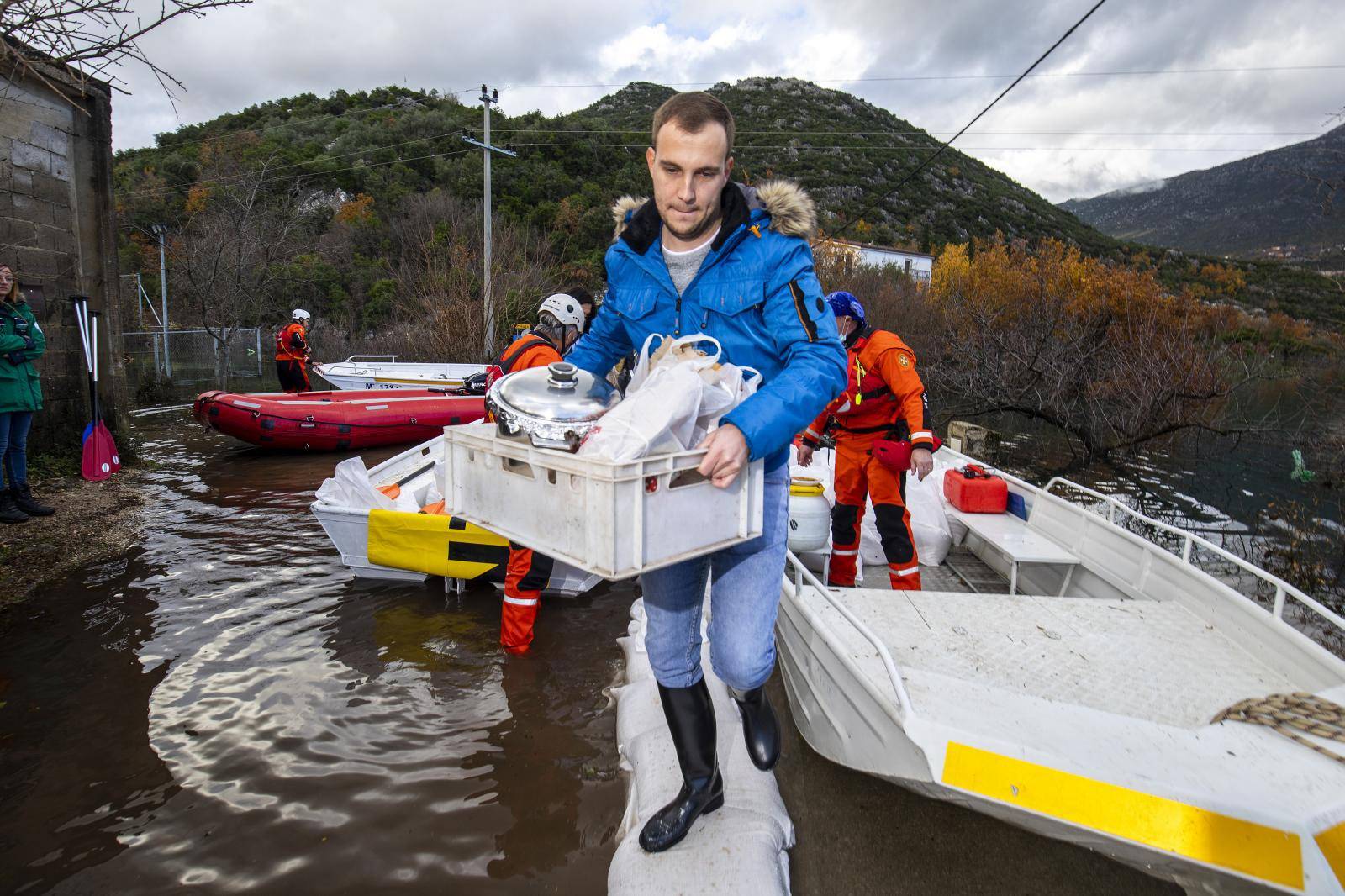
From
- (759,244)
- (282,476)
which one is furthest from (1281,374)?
(282,476)

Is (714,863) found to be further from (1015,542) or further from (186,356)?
(186,356)

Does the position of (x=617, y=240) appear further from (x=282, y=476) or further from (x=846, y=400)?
(x=282, y=476)

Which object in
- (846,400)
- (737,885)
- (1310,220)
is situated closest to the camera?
(737,885)

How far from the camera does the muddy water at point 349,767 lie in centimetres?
240

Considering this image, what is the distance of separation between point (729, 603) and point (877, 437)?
2.49 m

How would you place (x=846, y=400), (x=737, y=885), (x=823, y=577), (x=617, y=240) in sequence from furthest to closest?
(x=823, y=577), (x=846, y=400), (x=617, y=240), (x=737, y=885)

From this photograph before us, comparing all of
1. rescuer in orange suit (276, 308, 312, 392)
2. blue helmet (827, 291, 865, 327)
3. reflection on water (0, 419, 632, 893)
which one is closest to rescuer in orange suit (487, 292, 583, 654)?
reflection on water (0, 419, 632, 893)

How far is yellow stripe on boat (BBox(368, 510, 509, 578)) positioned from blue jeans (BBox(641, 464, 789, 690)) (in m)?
2.76

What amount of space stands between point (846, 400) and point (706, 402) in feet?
8.92

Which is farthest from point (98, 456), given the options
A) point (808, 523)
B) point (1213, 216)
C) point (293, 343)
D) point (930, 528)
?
point (1213, 216)

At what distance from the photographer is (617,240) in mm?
2258

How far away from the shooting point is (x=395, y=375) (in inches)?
614

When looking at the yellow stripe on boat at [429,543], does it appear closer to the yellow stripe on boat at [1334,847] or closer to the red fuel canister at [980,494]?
the red fuel canister at [980,494]

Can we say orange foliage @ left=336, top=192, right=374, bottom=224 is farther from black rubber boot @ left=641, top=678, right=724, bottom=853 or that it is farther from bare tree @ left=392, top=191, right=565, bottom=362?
black rubber boot @ left=641, top=678, right=724, bottom=853
